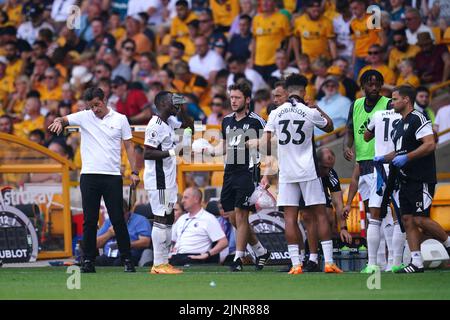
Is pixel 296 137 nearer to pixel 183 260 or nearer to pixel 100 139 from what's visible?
pixel 100 139

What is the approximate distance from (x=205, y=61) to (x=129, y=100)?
1681mm

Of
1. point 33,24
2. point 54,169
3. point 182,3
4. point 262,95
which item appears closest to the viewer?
point 54,169

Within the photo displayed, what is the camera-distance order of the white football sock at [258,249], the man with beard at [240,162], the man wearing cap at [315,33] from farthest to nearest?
the man wearing cap at [315,33]
the white football sock at [258,249]
the man with beard at [240,162]

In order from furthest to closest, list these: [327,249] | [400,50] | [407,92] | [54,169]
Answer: [400,50], [54,169], [327,249], [407,92]

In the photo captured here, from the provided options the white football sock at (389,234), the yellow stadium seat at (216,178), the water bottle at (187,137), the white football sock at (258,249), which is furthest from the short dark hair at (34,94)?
the white football sock at (389,234)

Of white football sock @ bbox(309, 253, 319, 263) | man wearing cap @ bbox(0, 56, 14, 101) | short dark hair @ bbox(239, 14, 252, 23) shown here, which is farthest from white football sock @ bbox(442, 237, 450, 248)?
man wearing cap @ bbox(0, 56, 14, 101)

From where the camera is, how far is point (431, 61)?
2017 centimetres

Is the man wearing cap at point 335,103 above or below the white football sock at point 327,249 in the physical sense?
above

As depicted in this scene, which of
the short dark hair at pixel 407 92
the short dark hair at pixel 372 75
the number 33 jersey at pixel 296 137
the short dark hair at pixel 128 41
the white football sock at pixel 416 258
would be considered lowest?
the white football sock at pixel 416 258

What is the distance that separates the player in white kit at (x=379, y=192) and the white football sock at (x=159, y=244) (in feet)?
7.97

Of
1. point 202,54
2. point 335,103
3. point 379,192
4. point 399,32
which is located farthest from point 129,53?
point 379,192

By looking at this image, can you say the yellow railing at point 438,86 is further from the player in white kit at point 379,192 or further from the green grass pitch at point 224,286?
the green grass pitch at point 224,286

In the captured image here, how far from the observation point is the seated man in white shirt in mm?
16422

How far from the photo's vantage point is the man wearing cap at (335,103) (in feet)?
65.0
